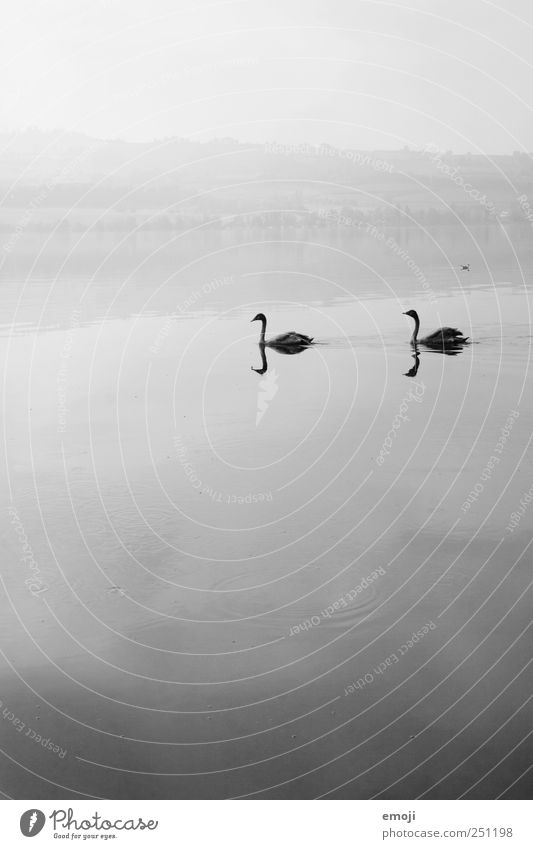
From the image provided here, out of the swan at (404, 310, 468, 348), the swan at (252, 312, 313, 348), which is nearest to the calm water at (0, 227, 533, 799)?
the swan at (404, 310, 468, 348)

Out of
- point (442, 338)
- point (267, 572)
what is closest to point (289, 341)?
point (442, 338)

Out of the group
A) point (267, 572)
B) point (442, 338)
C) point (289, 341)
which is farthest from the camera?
point (289, 341)

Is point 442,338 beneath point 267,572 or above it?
above

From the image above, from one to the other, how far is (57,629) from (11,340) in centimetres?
1502

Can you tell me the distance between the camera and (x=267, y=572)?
9.36 meters

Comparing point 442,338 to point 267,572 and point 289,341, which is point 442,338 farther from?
point 267,572

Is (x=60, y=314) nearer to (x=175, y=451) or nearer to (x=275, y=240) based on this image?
(x=175, y=451)

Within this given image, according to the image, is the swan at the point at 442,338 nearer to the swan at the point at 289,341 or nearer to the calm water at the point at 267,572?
the calm water at the point at 267,572

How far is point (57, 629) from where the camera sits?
8.39m

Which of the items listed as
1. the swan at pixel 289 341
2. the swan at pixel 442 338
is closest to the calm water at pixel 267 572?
the swan at pixel 442 338

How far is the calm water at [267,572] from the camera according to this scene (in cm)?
670

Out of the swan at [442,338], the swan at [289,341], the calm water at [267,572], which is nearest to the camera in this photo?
the calm water at [267,572]

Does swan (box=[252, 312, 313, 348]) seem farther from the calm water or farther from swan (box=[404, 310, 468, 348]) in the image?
swan (box=[404, 310, 468, 348])

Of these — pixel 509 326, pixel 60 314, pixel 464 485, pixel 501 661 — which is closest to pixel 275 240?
pixel 60 314
